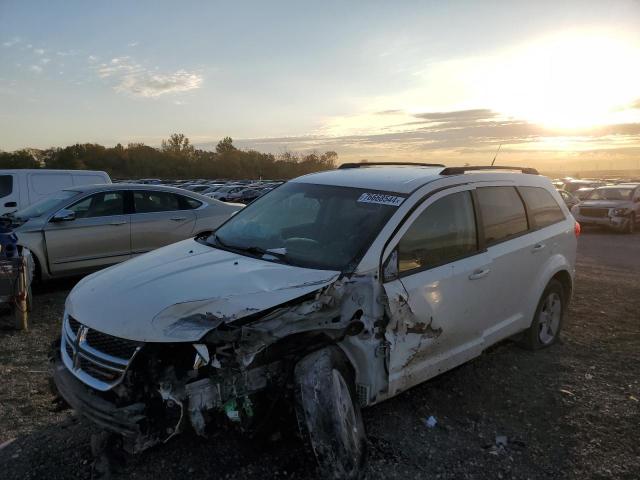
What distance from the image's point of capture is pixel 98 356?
2750 millimetres

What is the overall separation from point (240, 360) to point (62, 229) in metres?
5.72

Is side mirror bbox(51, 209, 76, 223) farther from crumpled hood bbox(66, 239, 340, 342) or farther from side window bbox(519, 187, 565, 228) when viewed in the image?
side window bbox(519, 187, 565, 228)

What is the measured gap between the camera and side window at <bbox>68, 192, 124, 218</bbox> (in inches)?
297

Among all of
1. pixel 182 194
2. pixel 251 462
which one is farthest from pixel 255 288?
pixel 182 194

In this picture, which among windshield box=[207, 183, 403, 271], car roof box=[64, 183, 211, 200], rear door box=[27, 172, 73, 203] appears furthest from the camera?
rear door box=[27, 172, 73, 203]

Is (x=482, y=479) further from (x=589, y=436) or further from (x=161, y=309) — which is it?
(x=161, y=309)

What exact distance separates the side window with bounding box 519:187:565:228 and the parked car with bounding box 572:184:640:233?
1324cm

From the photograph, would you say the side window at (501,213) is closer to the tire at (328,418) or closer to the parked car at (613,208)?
the tire at (328,418)

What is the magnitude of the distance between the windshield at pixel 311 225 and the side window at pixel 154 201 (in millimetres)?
4241

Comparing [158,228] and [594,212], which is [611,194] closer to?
[594,212]

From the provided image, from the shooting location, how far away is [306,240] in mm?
3621

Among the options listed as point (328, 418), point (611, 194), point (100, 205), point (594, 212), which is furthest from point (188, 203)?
point (611, 194)

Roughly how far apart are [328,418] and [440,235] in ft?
5.30

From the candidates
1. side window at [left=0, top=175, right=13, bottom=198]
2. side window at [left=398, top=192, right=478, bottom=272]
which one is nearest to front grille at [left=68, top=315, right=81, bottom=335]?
side window at [left=398, top=192, right=478, bottom=272]
